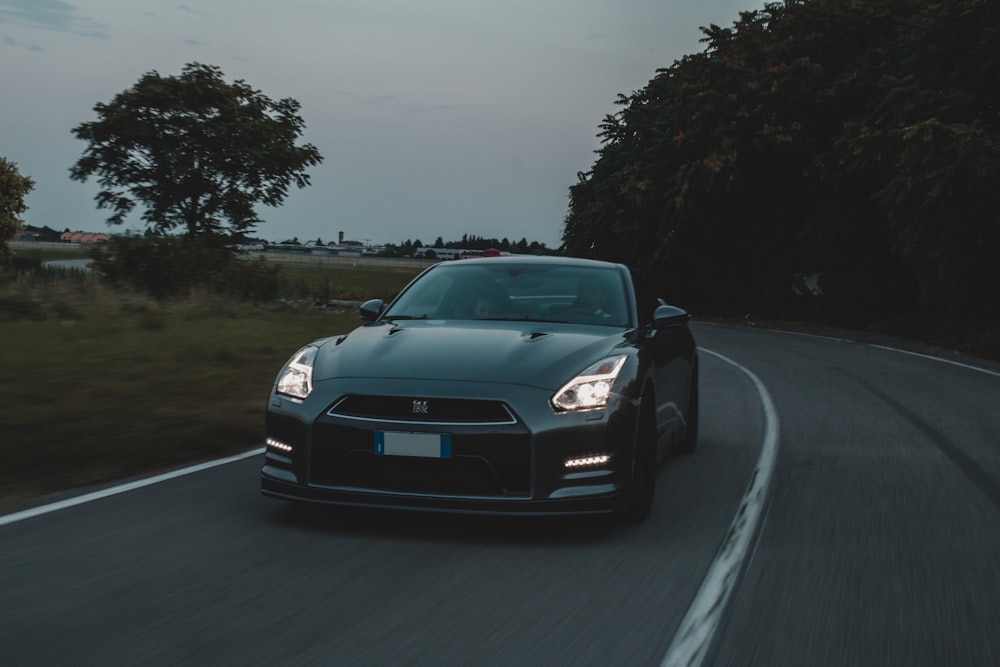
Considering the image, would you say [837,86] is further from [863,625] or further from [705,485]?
[863,625]

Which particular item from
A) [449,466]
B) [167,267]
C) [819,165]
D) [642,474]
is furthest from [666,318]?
[819,165]

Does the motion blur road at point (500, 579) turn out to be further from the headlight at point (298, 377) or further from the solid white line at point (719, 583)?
the headlight at point (298, 377)

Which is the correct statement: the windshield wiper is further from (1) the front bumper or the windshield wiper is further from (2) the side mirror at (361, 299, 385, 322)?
(1) the front bumper

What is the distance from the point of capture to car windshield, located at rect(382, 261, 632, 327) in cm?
696

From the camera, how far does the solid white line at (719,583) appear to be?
400 centimetres

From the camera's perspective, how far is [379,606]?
4410 millimetres

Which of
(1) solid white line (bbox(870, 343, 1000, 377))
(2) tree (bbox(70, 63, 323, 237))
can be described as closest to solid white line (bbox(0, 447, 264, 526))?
(1) solid white line (bbox(870, 343, 1000, 377))

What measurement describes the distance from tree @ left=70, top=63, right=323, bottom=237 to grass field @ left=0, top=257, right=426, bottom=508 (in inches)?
1305

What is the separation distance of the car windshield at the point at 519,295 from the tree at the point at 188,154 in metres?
46.9

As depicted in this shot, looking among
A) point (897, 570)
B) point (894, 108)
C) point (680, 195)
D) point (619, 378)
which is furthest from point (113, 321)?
point (680, 195)

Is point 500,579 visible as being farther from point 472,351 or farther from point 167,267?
point 167,267

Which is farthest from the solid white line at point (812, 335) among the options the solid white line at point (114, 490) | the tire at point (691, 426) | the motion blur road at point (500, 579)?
the solid white line at point (114, 490)

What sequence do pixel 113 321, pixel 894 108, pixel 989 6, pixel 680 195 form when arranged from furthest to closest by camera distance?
pixel 680 195, pixel 894 108, pixel 989 6, pixel 113 321

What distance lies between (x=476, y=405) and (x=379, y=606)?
1.31 metres
